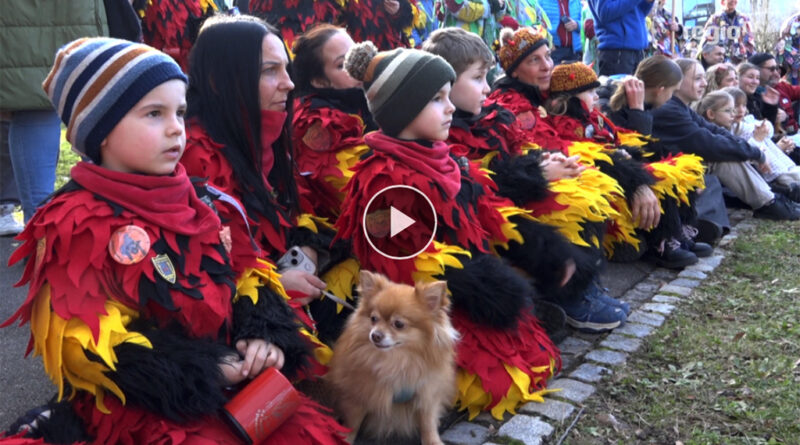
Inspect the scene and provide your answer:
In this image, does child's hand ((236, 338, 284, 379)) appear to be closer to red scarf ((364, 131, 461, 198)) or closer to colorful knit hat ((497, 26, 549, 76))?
red scarf ((364, 131, 461, 198))

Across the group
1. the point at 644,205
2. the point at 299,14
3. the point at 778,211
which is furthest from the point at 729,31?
the point at 299,14

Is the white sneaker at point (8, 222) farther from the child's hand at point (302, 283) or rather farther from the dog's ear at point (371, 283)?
the dog's ear at point (371, 283)

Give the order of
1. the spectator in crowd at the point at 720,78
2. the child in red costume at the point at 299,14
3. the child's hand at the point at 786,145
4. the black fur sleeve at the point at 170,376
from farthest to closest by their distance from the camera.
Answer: the child's hand at the point at 786,145 → the spectator in crowd at the point at 720,78 → the child in red costume at the point at 299,14 → the black fur sleeve at the point at 170,376

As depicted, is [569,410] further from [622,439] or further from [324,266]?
[324,266]

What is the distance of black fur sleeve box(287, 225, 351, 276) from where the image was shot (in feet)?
10.6

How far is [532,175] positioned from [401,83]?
1075mm

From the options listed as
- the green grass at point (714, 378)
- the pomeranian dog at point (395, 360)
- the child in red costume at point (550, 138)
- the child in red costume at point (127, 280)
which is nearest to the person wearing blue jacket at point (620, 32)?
the child in red costume at point (550, 138)

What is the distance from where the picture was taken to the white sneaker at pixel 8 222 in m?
5.04

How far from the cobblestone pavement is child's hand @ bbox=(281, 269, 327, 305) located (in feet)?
1.94

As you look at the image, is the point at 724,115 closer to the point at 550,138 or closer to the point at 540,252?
the point at 550,138

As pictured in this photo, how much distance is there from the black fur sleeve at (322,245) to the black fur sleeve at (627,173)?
6.67ft

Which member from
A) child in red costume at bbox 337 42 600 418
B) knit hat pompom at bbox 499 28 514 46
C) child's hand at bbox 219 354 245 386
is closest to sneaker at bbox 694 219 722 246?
knit hat pompom at bbox 499 28 514 46

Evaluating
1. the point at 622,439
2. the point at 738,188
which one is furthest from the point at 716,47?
the point at 622,439

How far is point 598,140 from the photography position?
5184mm
